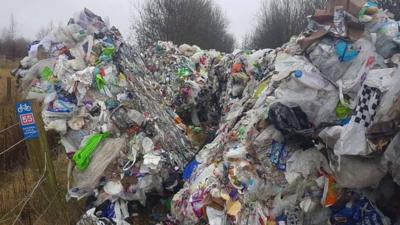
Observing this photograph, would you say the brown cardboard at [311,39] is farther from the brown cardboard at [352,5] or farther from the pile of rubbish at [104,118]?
the pile of rubbish at [104,118]

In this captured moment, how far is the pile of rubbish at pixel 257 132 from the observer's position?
293cm

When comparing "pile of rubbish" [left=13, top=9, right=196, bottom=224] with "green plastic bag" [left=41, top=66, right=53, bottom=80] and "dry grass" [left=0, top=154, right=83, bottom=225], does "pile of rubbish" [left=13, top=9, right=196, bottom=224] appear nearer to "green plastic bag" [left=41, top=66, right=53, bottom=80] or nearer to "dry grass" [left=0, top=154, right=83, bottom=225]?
"green plastic bag" [left=41, top=66, right=53, bottom=80]

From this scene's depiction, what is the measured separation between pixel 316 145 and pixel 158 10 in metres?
20.1

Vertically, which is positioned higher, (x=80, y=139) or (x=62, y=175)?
(x=80, y=139)

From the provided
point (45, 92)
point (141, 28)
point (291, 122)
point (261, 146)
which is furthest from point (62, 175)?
point (141, 28)

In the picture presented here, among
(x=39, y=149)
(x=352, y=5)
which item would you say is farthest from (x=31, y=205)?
(x=352, y=5)

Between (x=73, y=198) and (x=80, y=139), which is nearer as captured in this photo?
(x=73, y=198)

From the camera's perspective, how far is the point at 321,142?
10.6ft

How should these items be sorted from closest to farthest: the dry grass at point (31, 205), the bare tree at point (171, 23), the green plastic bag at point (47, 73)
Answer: the dry grass at point (31, 205) < the green plastic bag at point (47, 73) < the bare tree at point (171, 23)

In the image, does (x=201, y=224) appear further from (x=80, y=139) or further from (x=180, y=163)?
(x=80, y=139)

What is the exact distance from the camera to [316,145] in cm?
331

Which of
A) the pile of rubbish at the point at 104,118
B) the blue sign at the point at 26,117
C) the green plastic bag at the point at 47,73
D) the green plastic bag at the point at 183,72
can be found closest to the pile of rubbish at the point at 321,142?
the pile of rubbish at the point at 104,118

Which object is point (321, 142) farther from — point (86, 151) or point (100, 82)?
point (100, 82)

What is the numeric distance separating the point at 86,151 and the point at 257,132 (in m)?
1.57
